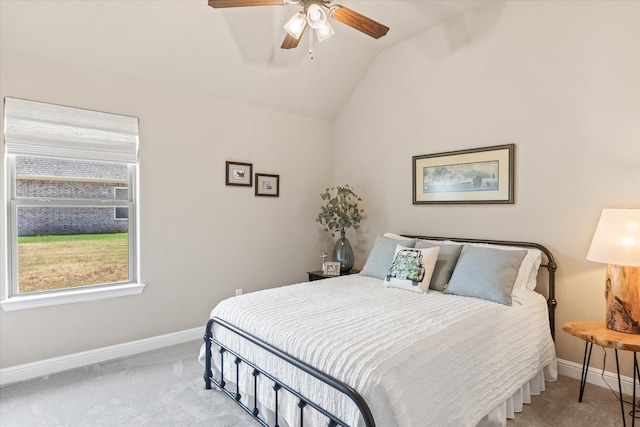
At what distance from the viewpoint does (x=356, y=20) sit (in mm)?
2398

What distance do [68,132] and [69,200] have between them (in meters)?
0.56

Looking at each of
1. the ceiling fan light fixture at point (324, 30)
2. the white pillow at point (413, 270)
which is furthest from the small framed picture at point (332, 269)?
the ceiling fan light fixture at point (324, 30)

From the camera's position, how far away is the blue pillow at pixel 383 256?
338cm

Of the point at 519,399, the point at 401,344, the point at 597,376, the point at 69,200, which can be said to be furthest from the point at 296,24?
the point at 597,376

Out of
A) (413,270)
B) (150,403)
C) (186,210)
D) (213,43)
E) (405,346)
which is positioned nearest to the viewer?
(405,346)

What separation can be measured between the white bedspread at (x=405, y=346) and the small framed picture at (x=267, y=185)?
1627 mm

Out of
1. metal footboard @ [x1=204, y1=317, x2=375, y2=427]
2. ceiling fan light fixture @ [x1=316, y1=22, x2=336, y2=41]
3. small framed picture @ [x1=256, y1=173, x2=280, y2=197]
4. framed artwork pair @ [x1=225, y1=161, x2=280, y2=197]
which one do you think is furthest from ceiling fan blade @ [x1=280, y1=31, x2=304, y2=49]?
metal footboard @ [x1=204, y1=317, x2=375, y2=427]

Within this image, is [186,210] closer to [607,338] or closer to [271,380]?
[271,380]

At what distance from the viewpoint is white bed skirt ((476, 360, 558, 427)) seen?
208 centimetres

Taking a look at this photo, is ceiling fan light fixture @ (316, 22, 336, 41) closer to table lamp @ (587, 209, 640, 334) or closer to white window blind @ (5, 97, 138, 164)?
white window blind @ (5, 97, 138, 164)

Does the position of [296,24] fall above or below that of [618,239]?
above

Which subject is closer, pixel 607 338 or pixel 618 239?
pixel 607 338

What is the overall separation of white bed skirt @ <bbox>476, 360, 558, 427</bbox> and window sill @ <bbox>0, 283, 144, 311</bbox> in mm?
2933

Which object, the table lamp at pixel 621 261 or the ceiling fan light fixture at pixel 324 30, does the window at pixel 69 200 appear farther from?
the table lamp at pixel 621 261
